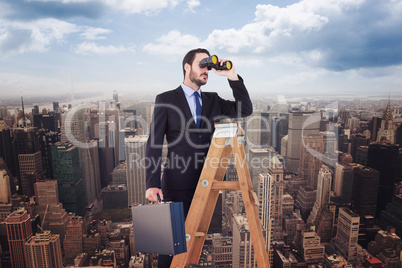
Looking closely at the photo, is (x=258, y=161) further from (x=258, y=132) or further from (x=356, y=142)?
(x=356, y=142)

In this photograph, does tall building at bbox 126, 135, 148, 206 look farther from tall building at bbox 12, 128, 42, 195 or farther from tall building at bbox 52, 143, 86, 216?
tall building at bbox 12, 128, 42, 195

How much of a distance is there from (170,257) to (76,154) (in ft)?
30.4

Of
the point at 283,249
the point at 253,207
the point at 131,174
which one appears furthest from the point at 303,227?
the point at 253,207

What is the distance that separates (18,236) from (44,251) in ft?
2.42

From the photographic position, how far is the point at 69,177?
9.38 m

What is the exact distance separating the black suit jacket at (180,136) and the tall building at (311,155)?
8535mm

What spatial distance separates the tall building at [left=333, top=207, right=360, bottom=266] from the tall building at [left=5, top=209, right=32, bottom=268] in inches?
309

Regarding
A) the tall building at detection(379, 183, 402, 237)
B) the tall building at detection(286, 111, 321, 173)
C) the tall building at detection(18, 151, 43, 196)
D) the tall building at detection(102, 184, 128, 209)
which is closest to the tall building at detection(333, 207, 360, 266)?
the tall building at detection(379, 183, 402, 237)

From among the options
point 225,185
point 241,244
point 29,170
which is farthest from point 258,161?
point 29,170

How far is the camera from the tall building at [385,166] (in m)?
8.73

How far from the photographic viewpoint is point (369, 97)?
6.82 meters

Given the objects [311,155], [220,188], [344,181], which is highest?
[220,188]

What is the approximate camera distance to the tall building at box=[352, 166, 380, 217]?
8656mm

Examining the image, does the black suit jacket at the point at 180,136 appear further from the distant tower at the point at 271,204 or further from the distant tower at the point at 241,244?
the distant tower at the point at 271,204
